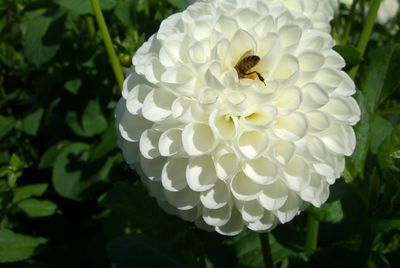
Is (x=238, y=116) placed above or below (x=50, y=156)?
above

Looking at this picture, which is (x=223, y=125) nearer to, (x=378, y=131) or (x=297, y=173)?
(x=297, y=173)

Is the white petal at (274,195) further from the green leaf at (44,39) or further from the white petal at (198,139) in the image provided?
the green leaf at (44,39)

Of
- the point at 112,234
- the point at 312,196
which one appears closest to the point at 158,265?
the point at 112,234

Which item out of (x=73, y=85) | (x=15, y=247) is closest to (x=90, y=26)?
(x=73, y=85)

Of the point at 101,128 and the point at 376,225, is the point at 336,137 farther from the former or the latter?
the point at 101,128

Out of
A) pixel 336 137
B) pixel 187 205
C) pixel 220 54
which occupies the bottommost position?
pixel 187 205

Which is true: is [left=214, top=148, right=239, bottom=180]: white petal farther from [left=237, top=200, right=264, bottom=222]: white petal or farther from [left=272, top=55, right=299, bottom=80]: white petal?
[left=272, top=55, right=299, bottom=80]: white petal

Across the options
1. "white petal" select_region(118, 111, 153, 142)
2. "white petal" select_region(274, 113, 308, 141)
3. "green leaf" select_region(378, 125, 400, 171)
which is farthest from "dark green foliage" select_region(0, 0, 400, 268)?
"white petal" select_region(118, 111, 153, 142)
